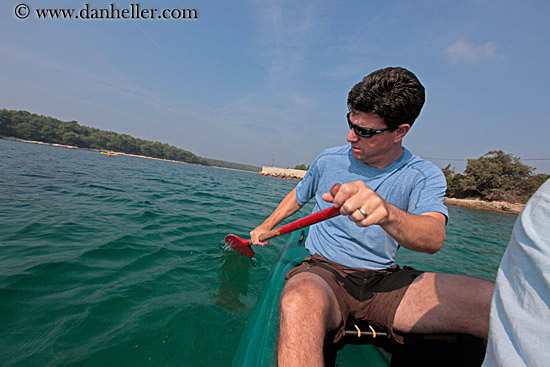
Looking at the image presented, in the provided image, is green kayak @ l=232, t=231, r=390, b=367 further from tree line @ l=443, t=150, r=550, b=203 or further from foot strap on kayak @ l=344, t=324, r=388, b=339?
tree line @ l=443, t=150, r=550, b=203

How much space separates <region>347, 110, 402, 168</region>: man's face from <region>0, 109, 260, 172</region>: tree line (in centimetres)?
8988

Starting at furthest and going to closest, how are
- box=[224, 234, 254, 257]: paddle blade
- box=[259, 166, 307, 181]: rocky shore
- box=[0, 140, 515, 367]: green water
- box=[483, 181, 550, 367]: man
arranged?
box=[259, 166, 307, 181]: rocky shore → box=[224, 234, 254, 257]: paddle blade → box=[0, 140, 515, 367]: green water → box=[483, 181, 550, 367]: man

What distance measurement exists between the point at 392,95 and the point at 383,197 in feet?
2.30

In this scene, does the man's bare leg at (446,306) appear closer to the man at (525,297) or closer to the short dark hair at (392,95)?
the man at (525,297)

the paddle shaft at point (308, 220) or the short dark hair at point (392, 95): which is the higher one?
the short dark hair at point (392, 95)

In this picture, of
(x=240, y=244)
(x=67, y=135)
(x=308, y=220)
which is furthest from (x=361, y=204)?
(x=67, y=135)

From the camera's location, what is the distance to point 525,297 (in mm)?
548

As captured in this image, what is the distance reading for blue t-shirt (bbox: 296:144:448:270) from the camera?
5.32ft

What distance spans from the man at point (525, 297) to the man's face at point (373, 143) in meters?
1.11

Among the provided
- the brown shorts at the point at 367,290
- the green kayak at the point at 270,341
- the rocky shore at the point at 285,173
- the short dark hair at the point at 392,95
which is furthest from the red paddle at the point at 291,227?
the rocky shore at the point at 285,173

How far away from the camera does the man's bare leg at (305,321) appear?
3.59 ft

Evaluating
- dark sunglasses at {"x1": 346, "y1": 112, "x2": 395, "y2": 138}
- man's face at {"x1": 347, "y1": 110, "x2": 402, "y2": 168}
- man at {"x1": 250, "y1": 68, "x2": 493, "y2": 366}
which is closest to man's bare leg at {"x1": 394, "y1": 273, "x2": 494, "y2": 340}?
man at {"x1": 250, "y1": 68, "x2": 493, "y2": 366}

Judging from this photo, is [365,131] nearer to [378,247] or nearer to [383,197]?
[383,197]

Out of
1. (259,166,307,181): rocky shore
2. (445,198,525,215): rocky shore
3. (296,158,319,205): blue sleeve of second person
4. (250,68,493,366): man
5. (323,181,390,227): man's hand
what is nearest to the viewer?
(323,181,390,227): man's hand
